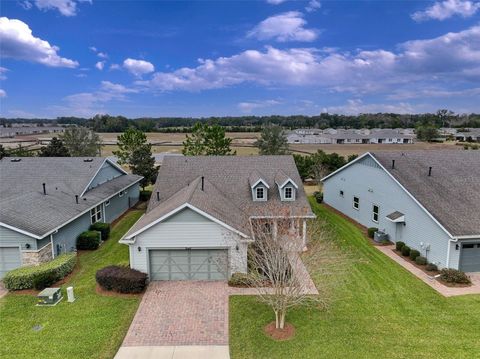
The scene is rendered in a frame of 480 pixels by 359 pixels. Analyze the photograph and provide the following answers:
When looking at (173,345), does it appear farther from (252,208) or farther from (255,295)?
(252,208)

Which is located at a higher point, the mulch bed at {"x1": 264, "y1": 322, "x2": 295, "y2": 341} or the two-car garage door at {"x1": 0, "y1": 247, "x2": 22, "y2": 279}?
the two-car garage door at {"x1": 0, "y1": 247, "x2": 22, "y2": 279}

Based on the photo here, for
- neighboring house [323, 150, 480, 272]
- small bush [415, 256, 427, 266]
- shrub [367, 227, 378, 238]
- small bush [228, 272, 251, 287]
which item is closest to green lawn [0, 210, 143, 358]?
small bush [228, 272, 251, 287]

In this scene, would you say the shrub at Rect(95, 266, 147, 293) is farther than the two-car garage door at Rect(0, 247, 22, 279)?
No

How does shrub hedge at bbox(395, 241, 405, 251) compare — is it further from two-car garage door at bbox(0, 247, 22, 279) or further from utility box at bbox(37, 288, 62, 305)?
two-car garage door at bbox(0, 247, 22, 279)

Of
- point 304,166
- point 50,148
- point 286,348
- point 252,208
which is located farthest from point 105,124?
point 286,348

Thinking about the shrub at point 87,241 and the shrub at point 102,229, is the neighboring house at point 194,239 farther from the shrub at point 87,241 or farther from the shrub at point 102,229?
the shrub at point 102,229

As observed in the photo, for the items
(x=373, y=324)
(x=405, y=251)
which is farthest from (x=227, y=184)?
(x=373, y=324)

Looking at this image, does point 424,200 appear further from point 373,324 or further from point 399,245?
point 373,324
